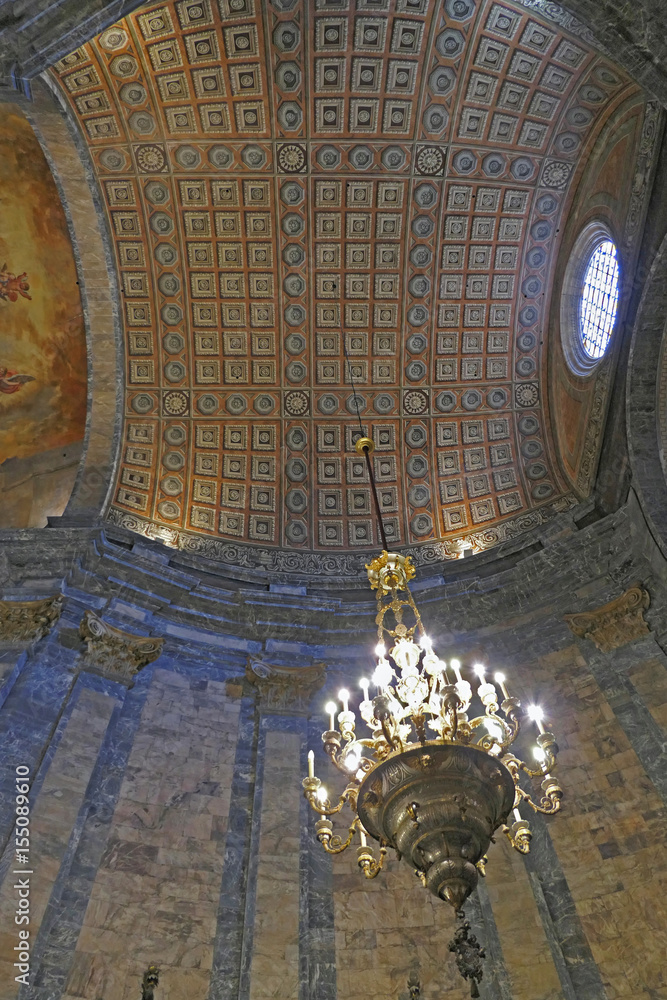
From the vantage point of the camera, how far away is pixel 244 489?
14.0 meters

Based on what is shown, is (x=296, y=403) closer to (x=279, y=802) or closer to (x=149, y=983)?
(x=279, y=802)

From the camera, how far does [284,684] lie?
34.7 feet

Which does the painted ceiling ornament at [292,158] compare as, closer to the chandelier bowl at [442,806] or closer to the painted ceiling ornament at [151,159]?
the painted ceiling ornament at [151,159]

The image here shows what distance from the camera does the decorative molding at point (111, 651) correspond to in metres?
10.0

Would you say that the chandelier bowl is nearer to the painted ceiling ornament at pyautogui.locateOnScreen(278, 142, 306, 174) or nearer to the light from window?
the light from window

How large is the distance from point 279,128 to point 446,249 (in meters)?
3.53

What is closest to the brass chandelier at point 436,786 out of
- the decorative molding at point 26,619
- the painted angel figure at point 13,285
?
the decorative molding at point 26,619

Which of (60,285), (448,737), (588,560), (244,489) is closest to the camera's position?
(448,737)

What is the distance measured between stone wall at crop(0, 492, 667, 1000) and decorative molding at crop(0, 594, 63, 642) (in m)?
0.15

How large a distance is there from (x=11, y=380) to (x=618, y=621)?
35.6 ft

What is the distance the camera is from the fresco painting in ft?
40.0

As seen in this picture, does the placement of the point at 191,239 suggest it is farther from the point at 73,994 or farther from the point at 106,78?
the point at 73,994

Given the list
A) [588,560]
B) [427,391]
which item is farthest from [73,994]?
[427,391]

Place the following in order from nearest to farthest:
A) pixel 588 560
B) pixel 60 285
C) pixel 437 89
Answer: pixel 588 560
pixel 437 89
pixel 60 285
